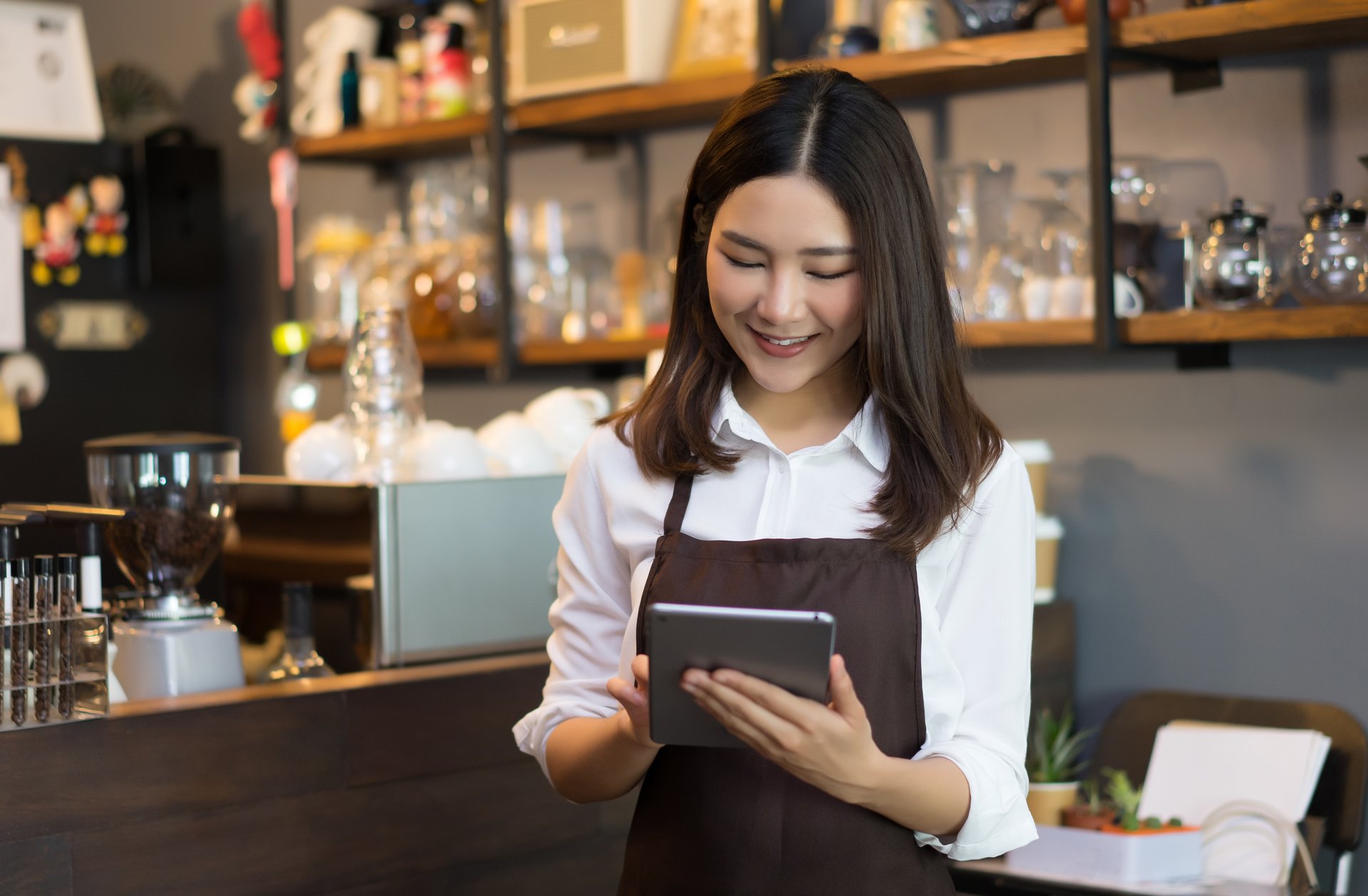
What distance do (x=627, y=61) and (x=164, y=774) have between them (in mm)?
1756

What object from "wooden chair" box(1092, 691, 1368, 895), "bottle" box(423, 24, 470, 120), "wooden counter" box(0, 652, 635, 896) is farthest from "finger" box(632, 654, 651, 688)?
"bottle" box(423, 24, 470, 120)

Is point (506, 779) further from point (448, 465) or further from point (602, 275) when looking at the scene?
point (602, 275)

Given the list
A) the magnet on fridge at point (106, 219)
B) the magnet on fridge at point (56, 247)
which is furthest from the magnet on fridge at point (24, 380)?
the magnet on fridge at point (106, 219)

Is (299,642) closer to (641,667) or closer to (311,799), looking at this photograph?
(311,799)

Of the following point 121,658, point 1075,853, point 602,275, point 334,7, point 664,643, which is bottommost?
point 1075,853

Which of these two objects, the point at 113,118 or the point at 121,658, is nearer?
the point at 121,658

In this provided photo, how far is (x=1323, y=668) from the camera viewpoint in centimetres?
230

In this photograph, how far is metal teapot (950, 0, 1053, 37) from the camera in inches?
95.1

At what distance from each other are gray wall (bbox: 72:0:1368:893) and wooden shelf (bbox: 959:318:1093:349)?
0.68 ft

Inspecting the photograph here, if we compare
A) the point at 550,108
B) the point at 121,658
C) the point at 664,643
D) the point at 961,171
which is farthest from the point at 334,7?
the point at 664,643

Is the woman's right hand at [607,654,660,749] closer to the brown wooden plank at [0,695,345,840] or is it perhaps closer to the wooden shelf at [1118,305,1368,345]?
the brown wooden plank at [0,695,345,840]

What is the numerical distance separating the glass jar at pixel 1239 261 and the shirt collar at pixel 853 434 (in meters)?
1.11

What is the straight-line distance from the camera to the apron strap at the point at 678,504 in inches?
50.6

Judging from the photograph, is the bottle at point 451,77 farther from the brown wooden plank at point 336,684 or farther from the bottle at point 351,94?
the brown wooden plank at point 336,684
